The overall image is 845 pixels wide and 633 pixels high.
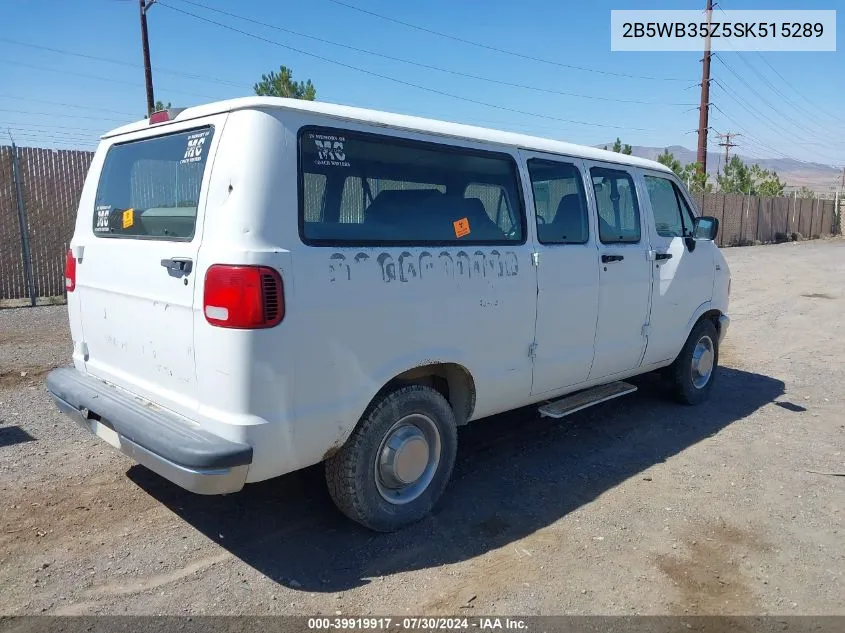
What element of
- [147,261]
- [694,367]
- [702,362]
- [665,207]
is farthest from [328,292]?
[702,362]

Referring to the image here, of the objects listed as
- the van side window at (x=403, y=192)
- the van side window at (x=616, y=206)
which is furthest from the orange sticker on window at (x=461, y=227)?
the van side window at (x=616, y=206)

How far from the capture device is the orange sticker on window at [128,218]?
141 inches

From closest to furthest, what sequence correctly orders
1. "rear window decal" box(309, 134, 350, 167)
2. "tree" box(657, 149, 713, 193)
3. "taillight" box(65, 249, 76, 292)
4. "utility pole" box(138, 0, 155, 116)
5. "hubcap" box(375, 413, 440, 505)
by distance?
1. "rear window decal" box(309, 134, 350, 167)
2. "hubcap" box(375, 413, 440, 505)
3. "taillight" box(65, 249, 76, 292)
4. "utility pole" box(138, 0, 155, 116)
5. "tree" box(657, 149, 713, 193)

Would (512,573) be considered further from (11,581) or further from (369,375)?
(11,581)

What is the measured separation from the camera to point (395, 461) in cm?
353

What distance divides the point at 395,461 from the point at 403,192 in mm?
1473

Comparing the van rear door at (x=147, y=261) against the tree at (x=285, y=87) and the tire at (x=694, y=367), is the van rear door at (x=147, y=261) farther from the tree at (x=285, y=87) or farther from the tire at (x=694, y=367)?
the tree at (x=285, y=87)

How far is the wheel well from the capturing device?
376 cm

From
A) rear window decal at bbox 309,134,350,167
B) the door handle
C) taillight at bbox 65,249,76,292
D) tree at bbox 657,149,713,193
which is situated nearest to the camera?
the door handle

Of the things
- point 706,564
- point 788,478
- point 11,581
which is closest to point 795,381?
point 788,478

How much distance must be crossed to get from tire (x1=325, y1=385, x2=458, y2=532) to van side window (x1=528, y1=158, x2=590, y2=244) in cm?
142

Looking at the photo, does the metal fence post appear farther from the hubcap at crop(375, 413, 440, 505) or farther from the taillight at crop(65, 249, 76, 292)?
the hubcap at crop(375, 413, 440, 505)

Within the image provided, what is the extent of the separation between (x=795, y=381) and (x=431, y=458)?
5.26 meters

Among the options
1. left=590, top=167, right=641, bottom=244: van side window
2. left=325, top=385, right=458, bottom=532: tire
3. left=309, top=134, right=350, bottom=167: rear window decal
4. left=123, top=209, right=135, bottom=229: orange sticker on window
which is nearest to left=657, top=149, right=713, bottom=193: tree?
left=590, top=167, right=641, bottom=244: van side window
